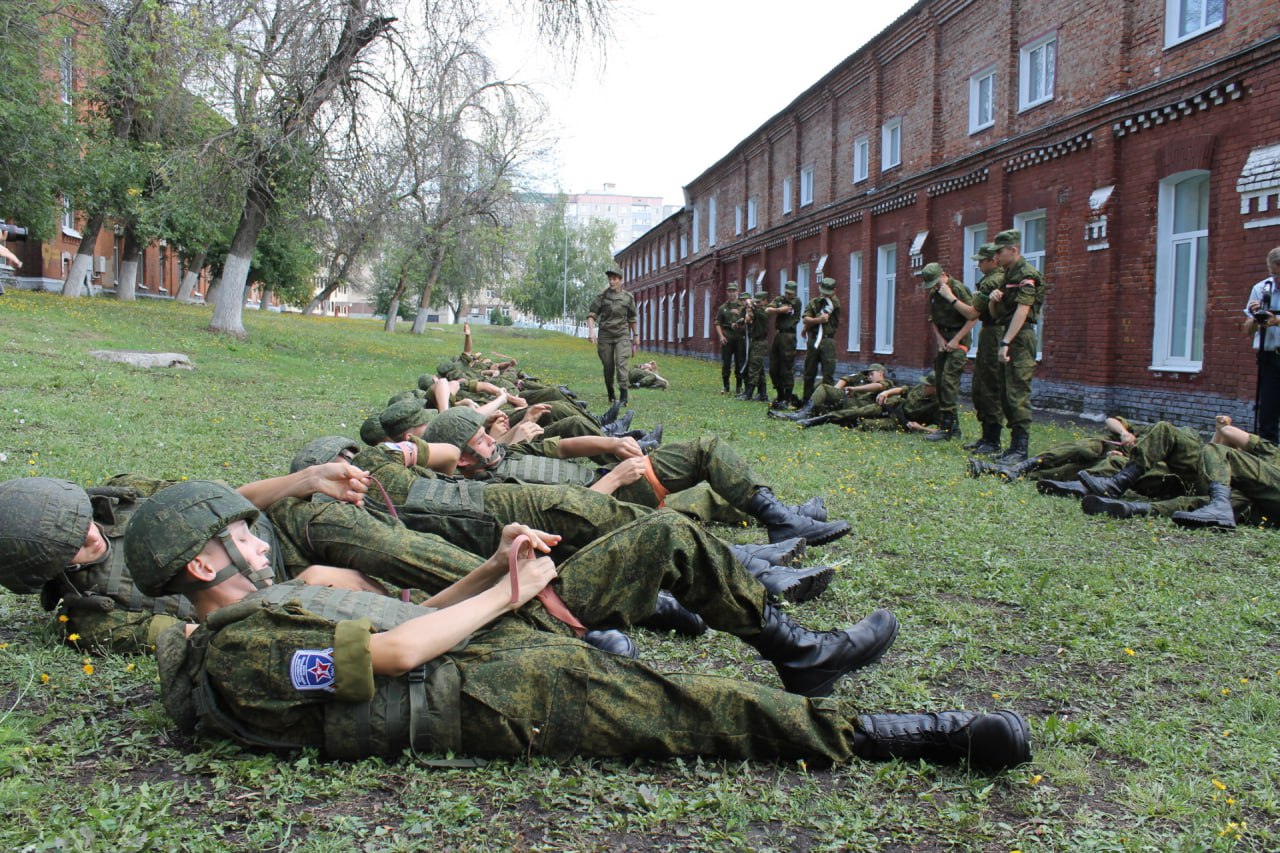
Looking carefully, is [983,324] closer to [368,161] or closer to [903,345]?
[903,345]

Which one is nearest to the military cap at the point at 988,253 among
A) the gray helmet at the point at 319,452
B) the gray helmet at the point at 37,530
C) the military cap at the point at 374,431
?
the military cap at the point at 374,431

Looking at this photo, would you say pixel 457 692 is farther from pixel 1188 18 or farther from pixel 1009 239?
pixel 1188 18

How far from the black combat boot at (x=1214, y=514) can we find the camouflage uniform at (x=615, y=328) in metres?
10.4

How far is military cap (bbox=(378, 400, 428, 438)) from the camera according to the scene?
228 inches

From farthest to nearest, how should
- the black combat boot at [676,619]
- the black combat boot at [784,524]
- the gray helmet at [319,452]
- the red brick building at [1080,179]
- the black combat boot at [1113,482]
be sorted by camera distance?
the red brick building at [1080,179] < the black combat boot at [1113,482] < the black combat boot at [784,524] < the gray helmet at [319,452] < the black combat boot at [676,619]

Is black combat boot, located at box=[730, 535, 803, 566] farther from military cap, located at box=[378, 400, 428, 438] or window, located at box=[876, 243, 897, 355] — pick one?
window, located at box=[876, 243, 897, 355]

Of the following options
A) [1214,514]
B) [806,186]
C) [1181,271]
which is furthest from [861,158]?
[1214,514]

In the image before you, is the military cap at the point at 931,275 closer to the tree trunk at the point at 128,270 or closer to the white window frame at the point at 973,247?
the white window frame at the point at 973,247

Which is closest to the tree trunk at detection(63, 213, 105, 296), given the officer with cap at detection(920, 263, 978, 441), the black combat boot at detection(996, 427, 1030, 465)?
the officer with cap at detection(920, 263, 978, 441)

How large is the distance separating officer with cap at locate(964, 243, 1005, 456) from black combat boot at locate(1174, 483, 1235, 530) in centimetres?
356

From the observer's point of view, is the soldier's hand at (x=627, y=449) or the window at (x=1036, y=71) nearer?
the soldier's hand at (x=627, y=449)

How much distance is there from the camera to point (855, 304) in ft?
85.3

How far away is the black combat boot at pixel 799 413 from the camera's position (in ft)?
45.1

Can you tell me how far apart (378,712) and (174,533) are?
0.93 meters
